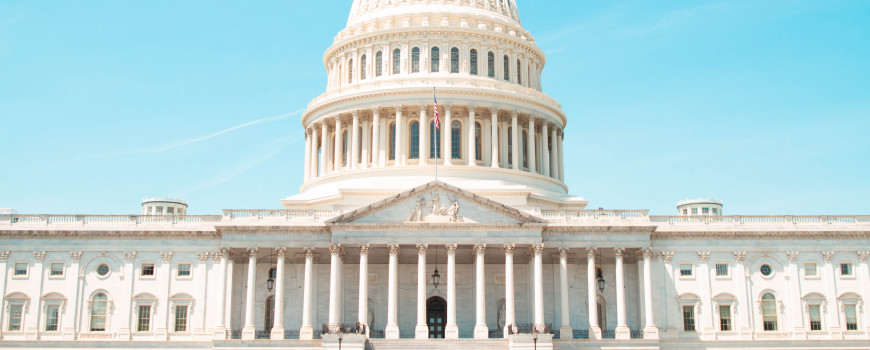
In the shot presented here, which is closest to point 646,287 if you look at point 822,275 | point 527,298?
point 527,298

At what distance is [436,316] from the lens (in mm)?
57531

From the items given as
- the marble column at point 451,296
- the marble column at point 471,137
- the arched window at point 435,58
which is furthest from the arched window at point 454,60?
the marble column at point 451,296

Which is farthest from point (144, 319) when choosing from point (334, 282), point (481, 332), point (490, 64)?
point (490, 64)

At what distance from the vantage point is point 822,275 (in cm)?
5591

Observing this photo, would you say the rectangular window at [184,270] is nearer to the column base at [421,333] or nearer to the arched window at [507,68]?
the column base at [421,333]

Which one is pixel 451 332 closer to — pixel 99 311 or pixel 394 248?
pixel 394 248

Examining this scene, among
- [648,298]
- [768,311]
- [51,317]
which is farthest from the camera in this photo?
[768,311]

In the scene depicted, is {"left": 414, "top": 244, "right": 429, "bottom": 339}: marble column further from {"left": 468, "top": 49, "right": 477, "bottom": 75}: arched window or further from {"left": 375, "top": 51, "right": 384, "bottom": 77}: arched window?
{"left": 375, "top": 51, "right": 384, "bottom": 77}: arched window

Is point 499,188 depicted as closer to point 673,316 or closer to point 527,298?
point 527,298

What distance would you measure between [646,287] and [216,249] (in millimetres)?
26711

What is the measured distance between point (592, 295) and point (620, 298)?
1.71 metres

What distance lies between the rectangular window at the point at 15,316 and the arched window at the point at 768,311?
46.2 metres

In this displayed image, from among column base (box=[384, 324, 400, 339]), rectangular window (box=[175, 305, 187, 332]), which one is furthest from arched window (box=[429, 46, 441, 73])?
rectangular window (box=[175, 305, 187, 332])

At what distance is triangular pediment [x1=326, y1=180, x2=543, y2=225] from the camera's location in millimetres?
52188
